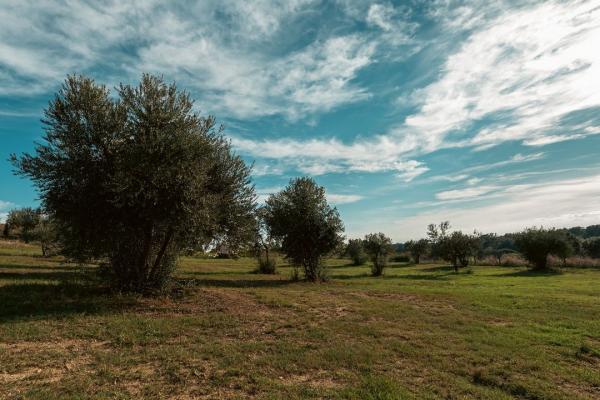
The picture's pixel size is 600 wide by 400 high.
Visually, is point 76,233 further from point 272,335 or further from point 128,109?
point 272,335

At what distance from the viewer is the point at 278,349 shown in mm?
10133

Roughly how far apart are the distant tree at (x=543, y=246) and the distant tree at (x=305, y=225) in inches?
1488

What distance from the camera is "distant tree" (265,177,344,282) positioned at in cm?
3169

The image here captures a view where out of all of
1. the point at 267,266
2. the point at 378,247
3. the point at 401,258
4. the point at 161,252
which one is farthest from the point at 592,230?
the point at 161,252

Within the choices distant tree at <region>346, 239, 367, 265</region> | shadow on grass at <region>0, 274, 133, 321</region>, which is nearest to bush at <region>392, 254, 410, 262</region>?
distant tree at <region>346, 239, 367, 265</region>

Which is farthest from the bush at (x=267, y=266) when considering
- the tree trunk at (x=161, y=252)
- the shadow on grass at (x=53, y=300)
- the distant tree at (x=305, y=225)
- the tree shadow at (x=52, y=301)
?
the tree shadow at (x=52, y=301)

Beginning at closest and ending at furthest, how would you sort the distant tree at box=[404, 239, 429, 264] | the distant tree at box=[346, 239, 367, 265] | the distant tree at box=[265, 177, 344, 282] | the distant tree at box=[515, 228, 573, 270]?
the distant tree at box=[265, 177, 344, 282] → the distant tree at box=[515, 228, 573, 270] → the distant tree at box=[346, 239, 367, 265] → the distant tree at box=[404, 239, 429, 264]

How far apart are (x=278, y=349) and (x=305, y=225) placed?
2163 cm

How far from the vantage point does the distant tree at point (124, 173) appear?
613 inches

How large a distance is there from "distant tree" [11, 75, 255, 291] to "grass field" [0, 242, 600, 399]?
8.21 feet

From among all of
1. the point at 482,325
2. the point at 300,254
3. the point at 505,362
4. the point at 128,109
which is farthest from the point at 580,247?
the point at 128,109

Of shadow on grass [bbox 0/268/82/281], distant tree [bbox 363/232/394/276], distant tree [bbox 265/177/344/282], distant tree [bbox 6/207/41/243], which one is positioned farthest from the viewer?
distant tree [bbox 6/207/41/243]

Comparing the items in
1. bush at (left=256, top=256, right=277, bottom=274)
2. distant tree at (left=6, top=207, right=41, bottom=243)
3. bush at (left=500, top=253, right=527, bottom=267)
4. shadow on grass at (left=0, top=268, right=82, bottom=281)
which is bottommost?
bush at (left=500, top=253, right=527, bottom=267)

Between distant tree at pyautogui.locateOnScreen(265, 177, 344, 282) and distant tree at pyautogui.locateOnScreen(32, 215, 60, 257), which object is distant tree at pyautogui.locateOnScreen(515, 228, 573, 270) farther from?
distant tree at pyautogui.locateOnScreen(32, 215, 60, 257)
